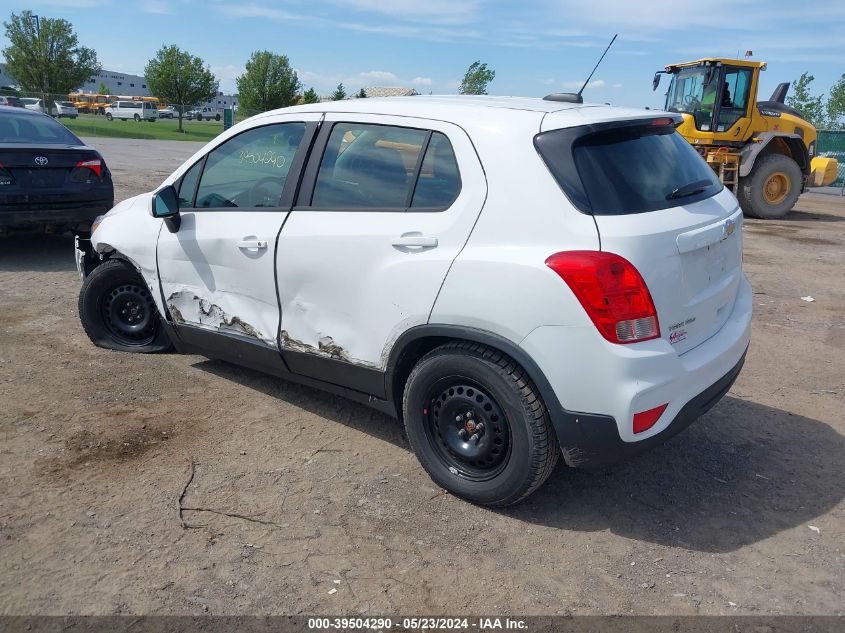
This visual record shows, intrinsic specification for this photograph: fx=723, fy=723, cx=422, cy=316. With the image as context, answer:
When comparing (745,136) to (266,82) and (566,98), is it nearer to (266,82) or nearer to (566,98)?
(566,98)

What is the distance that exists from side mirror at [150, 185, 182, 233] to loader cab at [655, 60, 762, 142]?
494 inches

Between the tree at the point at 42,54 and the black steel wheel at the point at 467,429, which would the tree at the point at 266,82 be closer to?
the tree at the point at 42,54

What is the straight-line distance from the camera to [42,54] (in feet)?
173

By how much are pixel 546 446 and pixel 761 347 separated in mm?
3628

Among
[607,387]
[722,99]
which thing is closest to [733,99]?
[722,99]

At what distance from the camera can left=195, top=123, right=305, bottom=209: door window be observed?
4.06 meters

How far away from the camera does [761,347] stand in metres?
5.96

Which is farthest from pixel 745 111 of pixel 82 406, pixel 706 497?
pixel 82 406

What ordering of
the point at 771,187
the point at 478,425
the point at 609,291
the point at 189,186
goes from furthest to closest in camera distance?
the point at 771,187 < the point at 189,186 < the point at 478,425 < the point at 609,291

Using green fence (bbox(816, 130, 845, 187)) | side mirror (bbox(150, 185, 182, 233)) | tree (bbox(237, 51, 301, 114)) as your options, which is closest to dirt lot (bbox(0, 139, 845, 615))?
side mirror (bbox(150, 185, 182, 233))

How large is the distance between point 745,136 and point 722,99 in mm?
906

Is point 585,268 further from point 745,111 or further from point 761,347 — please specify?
point 745,111

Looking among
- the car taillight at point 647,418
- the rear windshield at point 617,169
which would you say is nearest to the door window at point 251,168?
the rear windshield at point 617,169

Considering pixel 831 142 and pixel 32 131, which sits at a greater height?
pixel 831 142
